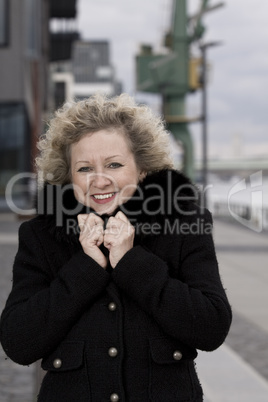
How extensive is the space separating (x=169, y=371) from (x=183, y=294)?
245mm

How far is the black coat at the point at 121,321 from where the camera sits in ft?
7.93

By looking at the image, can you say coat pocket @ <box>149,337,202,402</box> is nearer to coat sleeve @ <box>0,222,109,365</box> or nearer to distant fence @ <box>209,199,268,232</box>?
coat sleeve @ <box>0,222,109,365</box>

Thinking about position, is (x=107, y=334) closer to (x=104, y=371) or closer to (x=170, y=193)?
(x=104, y=371)

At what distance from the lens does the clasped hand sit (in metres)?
2.49

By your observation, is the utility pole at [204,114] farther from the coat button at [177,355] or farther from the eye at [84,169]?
the coat button at [177,355]

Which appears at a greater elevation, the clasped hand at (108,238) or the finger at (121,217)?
the finger at (121,217)

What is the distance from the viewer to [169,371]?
246cm

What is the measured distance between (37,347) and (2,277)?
930 centimetres

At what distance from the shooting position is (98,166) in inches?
101

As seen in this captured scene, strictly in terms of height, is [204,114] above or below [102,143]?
above

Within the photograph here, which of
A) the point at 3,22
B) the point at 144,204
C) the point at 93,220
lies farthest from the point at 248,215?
the point at 93,220

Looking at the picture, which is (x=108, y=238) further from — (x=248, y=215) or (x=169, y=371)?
(x=248, y=215)

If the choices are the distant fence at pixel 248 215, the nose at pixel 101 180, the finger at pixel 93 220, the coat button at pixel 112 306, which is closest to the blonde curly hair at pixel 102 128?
the nose at pixel 101 180

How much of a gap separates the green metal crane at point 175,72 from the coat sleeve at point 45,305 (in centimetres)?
2619
